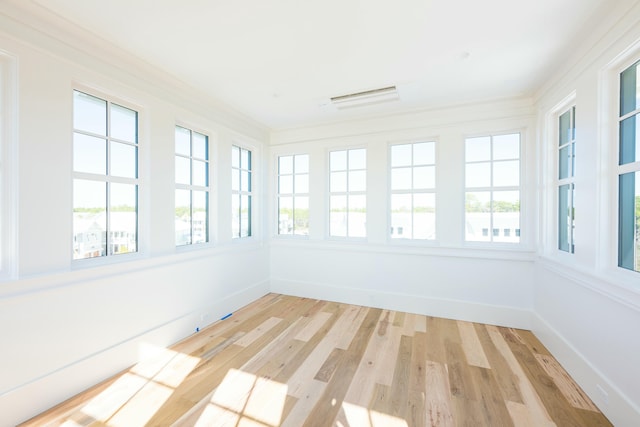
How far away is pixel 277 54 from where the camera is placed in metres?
2.34

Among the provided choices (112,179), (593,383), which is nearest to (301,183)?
(112,179)

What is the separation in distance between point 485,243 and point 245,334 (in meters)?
3.19

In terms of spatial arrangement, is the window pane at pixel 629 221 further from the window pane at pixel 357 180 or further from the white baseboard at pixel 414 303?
the window pane at pixel 357 180

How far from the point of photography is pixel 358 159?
408cm

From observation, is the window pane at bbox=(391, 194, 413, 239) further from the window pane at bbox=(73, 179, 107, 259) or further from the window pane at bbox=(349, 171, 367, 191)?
the window pane at bbox=(73, 179, 107, 259)

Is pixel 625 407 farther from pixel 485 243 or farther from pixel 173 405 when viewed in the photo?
pixel 173 405

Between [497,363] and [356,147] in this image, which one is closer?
[497,363]

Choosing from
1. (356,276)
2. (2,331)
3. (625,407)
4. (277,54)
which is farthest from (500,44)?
(2,331)

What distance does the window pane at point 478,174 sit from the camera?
134 inches

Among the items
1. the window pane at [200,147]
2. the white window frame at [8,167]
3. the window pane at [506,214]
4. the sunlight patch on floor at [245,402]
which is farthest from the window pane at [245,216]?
the window pane at [506,214]

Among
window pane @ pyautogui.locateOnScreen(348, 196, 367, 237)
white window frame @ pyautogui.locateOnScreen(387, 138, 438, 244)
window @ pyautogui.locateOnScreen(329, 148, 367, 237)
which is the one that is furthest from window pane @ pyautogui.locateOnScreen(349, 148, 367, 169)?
window pane @ pyautogui.locateOnScreen(348, 196, 367, 237)

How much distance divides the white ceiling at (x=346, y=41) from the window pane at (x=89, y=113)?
0.53 metres

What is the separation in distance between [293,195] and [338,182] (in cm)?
83

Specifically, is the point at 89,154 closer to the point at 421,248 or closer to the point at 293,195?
the point at 293,195
